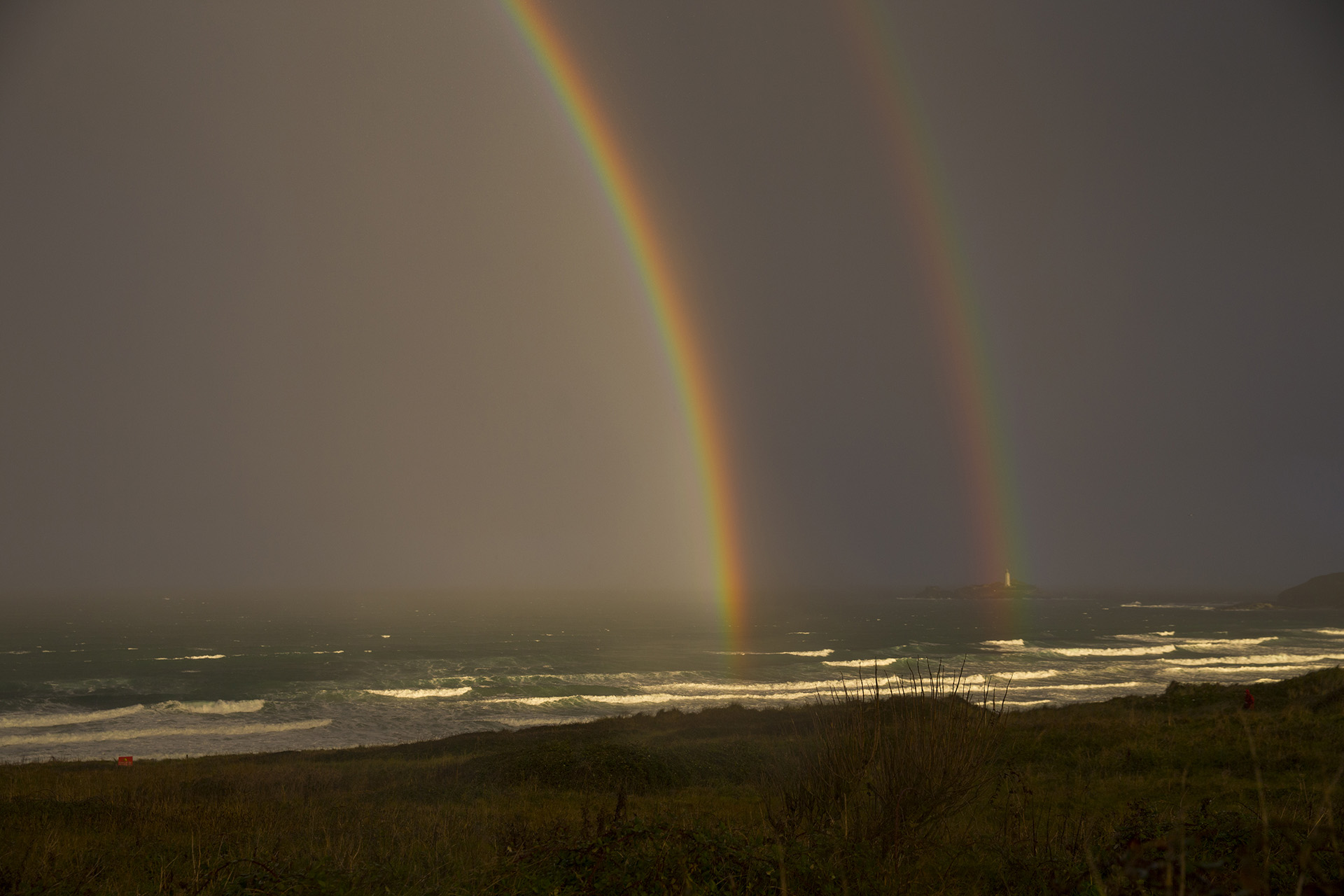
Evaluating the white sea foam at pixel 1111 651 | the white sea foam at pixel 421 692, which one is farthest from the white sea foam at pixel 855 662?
the white sea foam at pixel 421 692

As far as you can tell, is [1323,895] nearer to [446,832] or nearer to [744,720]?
[446,832]

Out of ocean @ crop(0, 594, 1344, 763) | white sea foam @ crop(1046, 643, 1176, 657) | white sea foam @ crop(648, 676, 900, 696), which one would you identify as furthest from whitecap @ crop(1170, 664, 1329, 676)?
white sea foam @ crop(648, 676, 900, 696)

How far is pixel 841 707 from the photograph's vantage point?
8852mm

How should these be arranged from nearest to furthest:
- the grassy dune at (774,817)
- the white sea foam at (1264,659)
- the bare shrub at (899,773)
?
the grassy dune at (774,817)
the bare shrub at (899,773)
the white sea foam at (1264,659)

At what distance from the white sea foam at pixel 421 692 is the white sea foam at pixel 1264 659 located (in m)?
60.6

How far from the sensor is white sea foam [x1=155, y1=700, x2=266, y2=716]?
150ft

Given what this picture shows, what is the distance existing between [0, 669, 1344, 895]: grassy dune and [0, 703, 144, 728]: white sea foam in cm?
2401

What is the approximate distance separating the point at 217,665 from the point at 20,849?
65832 millimetres

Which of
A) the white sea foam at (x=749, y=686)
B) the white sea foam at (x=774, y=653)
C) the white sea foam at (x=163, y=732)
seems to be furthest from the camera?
the white sea foam at (x=774, y=653)

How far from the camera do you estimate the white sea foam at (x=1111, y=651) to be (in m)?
76.4

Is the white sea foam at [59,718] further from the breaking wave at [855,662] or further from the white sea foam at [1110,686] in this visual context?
the white sea foam at [1110,686]

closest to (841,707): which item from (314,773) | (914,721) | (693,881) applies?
(914,721)

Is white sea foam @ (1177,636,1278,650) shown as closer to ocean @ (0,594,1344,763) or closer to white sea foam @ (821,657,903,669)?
ocean @ (0,594,1344,763)

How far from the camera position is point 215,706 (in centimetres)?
4694
